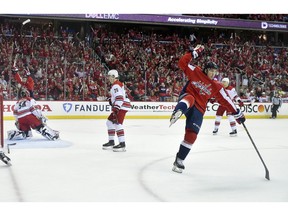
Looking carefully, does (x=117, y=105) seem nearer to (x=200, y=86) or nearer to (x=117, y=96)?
(x=117, y=96)

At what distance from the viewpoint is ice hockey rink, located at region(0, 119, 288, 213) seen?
9.41 ft

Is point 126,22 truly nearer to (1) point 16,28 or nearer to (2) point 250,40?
(1) point 16,28

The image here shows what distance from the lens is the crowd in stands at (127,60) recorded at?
1000 centimetres

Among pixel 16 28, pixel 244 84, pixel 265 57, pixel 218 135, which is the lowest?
pixel 218 135

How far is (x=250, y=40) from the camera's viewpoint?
47.3ft

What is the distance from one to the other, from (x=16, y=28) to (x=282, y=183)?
10531mm

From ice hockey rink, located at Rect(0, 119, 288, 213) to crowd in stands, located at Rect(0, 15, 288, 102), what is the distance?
4.08 m

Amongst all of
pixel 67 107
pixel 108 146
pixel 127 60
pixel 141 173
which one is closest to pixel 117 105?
pixel 108 146

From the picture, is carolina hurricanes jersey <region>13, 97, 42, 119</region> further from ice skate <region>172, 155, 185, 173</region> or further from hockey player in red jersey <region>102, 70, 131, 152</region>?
ice skate <region>172, 155, 185, 173</region>

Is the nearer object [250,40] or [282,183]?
[282,183]

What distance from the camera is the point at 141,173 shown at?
3701 millimetres

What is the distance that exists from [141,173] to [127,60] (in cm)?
787

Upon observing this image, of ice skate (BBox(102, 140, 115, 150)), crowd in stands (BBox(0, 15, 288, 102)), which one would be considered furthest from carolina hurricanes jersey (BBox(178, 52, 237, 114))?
crowd in stands (BBox(0, 15, 288, 102))
